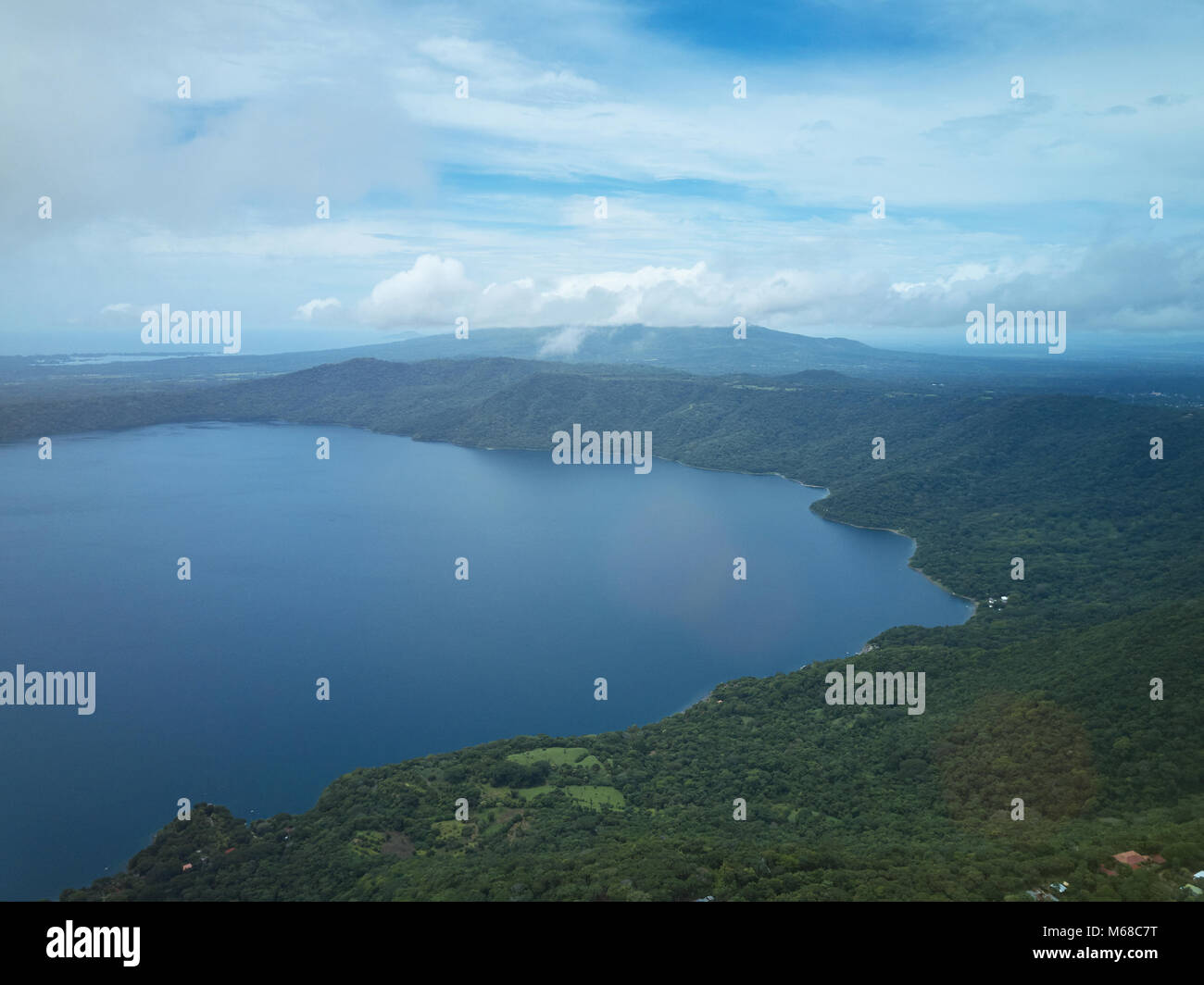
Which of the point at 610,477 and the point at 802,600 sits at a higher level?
the point at 610,477

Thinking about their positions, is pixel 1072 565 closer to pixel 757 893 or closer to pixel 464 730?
pixel 464 730

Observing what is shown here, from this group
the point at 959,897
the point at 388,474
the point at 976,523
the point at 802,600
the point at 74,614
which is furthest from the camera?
the point at 388,474

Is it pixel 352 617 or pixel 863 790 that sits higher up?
pixel 352 617

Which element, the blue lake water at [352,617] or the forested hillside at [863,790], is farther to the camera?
the blue lake water at [352,617]

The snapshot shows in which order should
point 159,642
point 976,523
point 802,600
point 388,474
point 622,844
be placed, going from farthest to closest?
point 388,474, point 976,523, point 802,600, point 159,642, point 622,844

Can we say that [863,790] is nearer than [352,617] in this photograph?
Yes

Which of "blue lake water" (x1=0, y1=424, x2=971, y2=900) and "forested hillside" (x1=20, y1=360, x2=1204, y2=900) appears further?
"blue lake water" (x1=0, y1=424, x2=971, y2=900)
